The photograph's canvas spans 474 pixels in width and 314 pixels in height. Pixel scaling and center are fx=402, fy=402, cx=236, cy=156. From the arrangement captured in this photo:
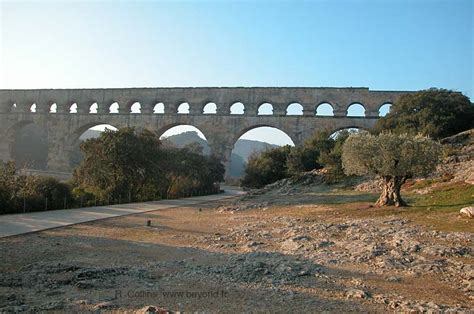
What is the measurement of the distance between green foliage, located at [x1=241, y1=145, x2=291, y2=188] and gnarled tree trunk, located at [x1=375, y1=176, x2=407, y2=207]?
1861 cm

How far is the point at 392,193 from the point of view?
14258 millimetres

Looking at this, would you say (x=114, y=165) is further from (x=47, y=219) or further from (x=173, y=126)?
(x=173, y=126)

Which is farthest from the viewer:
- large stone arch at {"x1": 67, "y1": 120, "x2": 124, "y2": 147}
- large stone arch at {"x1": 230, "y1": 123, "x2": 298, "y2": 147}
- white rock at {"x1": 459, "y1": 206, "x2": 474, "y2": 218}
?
large stone arch at {"x1": 67, "y1": 120, "x2": 124, "y2": 147}

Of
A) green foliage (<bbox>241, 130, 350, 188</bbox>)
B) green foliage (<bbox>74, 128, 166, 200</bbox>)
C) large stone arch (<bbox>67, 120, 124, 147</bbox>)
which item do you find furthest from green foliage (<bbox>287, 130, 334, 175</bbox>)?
large stone arch (<bbox>67, 120, 124, 147</bbox>)

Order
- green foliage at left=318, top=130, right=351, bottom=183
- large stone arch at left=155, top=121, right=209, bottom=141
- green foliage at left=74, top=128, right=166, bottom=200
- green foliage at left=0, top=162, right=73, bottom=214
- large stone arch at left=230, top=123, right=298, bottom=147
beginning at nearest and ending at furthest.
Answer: green foliage at left=0, top=162, right=73, bottom=214 → green foliage at left=74, top=128, right=166, bottom=200 → green foliage at left=318, top=130, right=351, bottom=183 → large stone arch at left=230, top=123, right=298, bottom=147 → large stone arch at left=155, top=121, right=209, bottom=141

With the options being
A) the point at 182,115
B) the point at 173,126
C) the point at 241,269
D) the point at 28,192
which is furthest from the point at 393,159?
the point at 173,126

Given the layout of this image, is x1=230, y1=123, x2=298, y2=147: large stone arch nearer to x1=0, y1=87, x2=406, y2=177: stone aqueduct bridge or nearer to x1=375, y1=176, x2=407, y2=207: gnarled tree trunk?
x1=0, y1=87, x2=406, y2=177: stone aqueduct bridge

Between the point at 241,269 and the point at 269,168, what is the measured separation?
90.7 ft

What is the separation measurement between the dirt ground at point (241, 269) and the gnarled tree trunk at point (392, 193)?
287 cm

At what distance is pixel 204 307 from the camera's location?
4922mm

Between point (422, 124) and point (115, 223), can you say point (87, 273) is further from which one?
point (422, 124)

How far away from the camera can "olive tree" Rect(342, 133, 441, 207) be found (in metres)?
13.6

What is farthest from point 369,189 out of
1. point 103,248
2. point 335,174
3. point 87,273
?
point 87,273

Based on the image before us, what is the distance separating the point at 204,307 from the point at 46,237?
5.72 m
